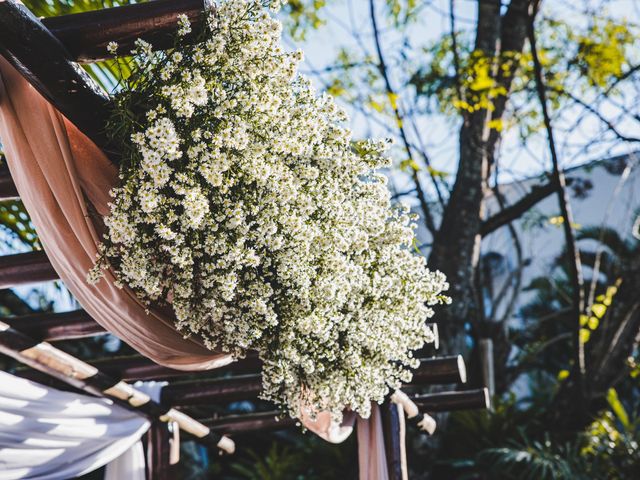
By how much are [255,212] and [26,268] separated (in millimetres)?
1157

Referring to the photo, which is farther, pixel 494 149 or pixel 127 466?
pixel 494 149

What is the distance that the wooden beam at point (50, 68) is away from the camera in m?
1.85

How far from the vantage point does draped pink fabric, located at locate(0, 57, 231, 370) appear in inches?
84.1

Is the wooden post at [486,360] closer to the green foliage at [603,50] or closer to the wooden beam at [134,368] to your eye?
the green foliage at [603,50]

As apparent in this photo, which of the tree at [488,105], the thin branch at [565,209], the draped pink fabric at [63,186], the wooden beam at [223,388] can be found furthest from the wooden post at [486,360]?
the draped pink fabric at [63,186]

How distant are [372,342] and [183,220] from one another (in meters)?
0.93

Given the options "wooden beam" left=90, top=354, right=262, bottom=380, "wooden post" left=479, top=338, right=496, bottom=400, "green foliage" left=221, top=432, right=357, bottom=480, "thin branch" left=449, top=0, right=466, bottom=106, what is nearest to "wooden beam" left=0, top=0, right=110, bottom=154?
"wooden beam" left=90, top=354, right=262, bottom=380

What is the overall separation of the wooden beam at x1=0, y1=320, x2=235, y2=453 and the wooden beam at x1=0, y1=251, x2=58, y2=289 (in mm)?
513

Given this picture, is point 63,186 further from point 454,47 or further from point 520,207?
point 454,47

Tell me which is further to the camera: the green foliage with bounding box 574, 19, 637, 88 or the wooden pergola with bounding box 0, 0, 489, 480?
the green foliage with bounding box 574, 19, 637, 88

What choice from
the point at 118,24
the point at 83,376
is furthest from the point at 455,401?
the point at 118,24

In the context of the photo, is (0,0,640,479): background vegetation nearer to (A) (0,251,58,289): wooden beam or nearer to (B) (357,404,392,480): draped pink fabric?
(B) (357,404,392,480): draped pink fabric

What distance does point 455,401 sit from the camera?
14.6ft

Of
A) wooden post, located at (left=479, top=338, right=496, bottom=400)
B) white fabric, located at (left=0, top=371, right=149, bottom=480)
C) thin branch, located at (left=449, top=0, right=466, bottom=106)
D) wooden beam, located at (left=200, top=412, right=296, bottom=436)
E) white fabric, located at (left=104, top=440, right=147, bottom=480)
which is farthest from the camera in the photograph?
wooden post, located at (left=479, top=338, right=496, bottom=400)
